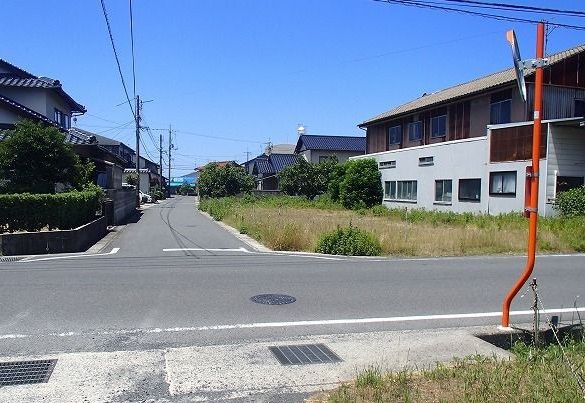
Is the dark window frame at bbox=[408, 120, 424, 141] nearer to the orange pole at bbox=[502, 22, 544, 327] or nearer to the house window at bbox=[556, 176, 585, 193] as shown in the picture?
the house window at bbox=[556, 176, 585, 193]

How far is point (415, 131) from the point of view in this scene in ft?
110

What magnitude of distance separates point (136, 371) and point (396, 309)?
396 centimetres

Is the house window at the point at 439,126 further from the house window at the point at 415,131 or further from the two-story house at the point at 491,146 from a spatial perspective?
the house window at the point at 415,131

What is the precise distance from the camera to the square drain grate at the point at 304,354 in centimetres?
511

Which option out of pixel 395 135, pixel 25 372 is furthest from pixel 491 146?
pixel 25 372

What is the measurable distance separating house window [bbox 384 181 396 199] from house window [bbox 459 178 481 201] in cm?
766

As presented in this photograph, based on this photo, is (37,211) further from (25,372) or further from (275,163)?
(275,163)

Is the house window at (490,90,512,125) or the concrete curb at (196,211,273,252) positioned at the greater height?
the house window at (490,90,512,125)

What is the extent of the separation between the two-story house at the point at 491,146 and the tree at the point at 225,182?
1893 cm

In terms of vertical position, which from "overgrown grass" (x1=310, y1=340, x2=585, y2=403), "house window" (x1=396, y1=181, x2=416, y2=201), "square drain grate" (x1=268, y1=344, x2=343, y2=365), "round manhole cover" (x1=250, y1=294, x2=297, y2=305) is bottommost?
"square drain grate" (x1=268, y1=344, x2=343, y2=365)

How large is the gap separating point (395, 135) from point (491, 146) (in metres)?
12.6

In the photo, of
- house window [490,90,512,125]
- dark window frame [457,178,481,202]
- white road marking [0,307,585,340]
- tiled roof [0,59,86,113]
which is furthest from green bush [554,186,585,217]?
tiled roof [0,59,86,113]

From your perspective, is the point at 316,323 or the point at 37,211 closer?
the point at 316,323

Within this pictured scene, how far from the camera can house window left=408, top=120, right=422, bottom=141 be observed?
33075 mm
